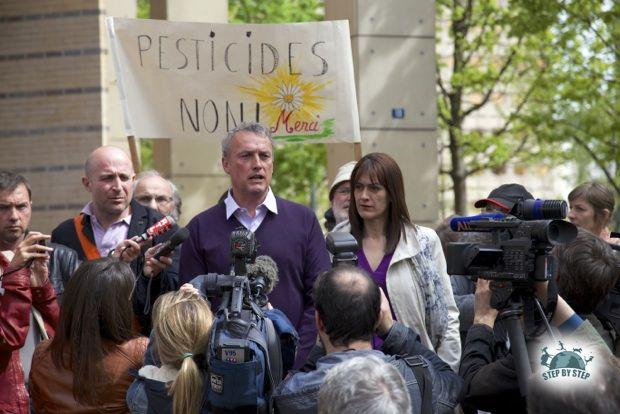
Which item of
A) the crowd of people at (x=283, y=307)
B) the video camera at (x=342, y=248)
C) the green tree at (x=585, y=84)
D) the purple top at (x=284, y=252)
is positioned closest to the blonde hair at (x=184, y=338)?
the crowd of people at (x=283, y=307)

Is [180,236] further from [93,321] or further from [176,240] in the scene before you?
[93,321]

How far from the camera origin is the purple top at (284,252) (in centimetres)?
600

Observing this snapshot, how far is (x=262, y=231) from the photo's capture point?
6.14 metres

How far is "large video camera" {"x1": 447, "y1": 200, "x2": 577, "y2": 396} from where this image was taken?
14.7 ft

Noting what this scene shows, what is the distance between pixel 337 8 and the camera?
11.2 m

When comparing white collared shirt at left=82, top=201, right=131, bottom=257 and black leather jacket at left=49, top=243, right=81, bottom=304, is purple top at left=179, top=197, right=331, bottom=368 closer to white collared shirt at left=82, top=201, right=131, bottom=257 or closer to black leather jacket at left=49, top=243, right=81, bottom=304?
black leather jacket at left=49, top=243, right=81, bottom=304

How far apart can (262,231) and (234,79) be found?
9.03 feet

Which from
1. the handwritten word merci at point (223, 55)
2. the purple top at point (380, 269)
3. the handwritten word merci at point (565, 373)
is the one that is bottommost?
the handwritten word merci at point (565, 373)

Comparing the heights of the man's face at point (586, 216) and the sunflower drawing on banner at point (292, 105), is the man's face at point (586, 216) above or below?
below

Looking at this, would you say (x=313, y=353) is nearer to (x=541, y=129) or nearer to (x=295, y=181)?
(x=541, y=129)

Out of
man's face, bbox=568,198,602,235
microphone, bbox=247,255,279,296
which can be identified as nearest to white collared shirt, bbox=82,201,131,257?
microphone, bbox=247,255,279,296

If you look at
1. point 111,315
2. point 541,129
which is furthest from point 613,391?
point 541,129

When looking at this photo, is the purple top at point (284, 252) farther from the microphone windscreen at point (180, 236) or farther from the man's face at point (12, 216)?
the man's face at point (12, 216)

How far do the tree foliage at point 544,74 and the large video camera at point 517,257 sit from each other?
1169 centimetres
